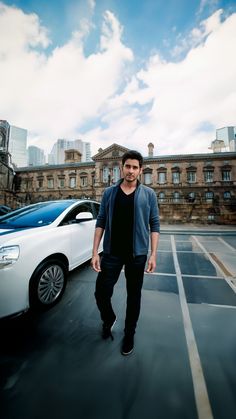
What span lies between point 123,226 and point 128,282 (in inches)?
23.0

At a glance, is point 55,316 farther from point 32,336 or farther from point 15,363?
point 15,363

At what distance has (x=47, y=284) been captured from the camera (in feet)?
8.04

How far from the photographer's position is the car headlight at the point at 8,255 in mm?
1934

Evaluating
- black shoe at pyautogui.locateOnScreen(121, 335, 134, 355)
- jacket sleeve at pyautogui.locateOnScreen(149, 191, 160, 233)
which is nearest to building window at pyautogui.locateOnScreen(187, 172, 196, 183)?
jacket sleeve at pyautogui.locateOnScreen(149, 191, 160, 233)

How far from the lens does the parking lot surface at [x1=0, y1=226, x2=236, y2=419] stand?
4.27 feet

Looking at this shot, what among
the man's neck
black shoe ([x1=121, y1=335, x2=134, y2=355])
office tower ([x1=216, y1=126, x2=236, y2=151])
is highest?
office tower ([x1=216, y1=126, x2=236, y2=151])

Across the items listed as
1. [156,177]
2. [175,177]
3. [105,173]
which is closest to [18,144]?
[105,173]

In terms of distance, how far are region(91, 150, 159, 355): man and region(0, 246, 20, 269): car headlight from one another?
936 mm

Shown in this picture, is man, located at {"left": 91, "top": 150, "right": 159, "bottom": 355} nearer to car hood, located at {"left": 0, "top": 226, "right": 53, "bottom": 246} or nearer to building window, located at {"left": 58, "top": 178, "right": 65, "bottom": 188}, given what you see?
car hood, located at {"left": 0, "top": 226, "right": 53, "bottom": 246}

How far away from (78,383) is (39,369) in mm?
406

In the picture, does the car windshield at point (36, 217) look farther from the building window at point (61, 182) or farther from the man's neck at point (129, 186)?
the building window at point (61, 182)

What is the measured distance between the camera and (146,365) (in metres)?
1.65

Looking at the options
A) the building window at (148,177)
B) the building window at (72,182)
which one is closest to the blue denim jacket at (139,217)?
the building window at (148,177)

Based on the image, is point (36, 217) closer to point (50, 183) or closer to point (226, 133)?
point (50, 183)
